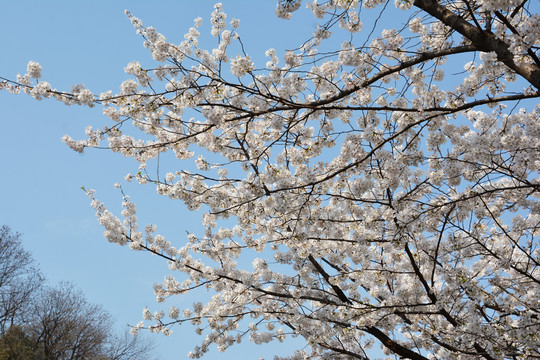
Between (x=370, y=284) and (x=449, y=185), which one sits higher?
(x=449, y=185)

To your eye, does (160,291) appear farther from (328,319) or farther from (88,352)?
(88,352)

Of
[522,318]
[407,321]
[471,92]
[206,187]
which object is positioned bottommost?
[522,318]

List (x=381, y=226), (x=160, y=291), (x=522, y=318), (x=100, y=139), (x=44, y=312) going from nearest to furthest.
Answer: (x=522, y=318)
(x=381, y=226)
(x=100, y=139)
(x=160, y=291)
(x=44, y=312)

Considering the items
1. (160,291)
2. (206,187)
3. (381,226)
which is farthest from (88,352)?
(381,226)

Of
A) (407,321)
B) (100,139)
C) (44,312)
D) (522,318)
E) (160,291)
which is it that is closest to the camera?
(522,318)

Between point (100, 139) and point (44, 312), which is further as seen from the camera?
point (44, 312)

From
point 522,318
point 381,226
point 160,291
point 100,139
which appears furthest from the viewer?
point 160,291

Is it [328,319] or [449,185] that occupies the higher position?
[449,185]

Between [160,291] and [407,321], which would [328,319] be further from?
[160,291]

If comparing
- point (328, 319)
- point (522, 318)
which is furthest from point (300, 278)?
point (522, 318)

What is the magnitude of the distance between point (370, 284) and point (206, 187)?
2549mm

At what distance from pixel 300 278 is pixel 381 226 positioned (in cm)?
165

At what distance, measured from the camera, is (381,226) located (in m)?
4.90

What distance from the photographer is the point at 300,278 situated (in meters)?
6.09
